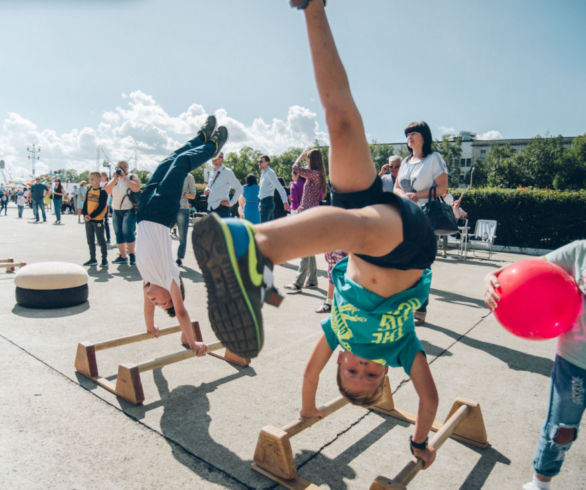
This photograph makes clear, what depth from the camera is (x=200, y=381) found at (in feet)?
11.4

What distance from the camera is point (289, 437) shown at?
2361 mm

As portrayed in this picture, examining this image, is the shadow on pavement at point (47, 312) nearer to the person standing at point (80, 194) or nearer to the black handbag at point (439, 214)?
the black handbag at point (439, 214)

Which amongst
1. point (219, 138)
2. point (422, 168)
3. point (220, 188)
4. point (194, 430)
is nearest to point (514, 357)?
point (422, 168)

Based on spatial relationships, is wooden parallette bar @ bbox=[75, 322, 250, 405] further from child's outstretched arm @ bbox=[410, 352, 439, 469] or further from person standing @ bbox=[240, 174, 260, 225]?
person standing @ bbox=[240, 174, 260, 225]

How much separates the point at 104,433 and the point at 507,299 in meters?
2.60

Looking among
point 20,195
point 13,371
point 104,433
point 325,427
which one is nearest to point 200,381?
point 104,433

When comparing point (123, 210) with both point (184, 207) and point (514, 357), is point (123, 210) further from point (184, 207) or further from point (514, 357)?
point (514, 357)

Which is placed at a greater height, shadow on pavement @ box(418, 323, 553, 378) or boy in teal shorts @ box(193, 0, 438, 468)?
boy in teal shorts @ box(193, 0, 438, 468)

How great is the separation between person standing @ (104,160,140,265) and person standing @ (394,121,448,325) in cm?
520

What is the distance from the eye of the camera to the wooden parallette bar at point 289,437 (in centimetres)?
224

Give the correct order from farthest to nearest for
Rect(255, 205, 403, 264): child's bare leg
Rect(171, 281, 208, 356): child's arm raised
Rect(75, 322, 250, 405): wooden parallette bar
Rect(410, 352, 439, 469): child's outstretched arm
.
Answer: Rect(171, 281, 208, 356): child's arm raised → Rect(75, 322, 250, 405): wooden parallette bar → Rect(410, 352, 439, 469): child's outstretched arm → Rect(255, 205, 403, 264): child's bare leg

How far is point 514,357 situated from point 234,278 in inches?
152

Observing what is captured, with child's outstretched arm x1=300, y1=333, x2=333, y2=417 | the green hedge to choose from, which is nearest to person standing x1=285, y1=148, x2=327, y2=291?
child's outstretched arm x1=300, y1=333, x2=333, y2=417

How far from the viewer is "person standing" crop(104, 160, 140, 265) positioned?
7552mm
